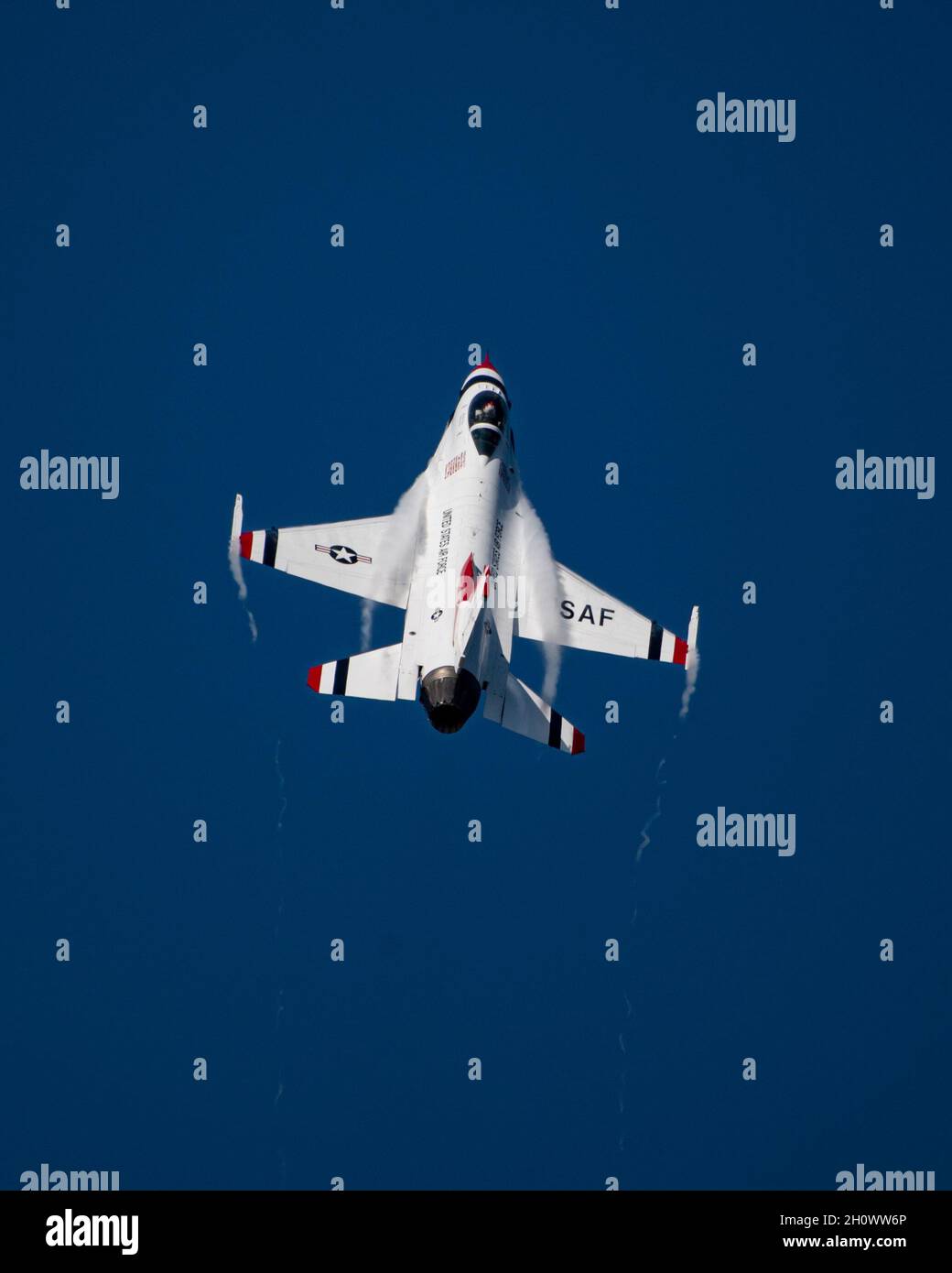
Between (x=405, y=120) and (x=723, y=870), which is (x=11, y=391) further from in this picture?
(x=405, y=120)

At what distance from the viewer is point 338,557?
1796 inches

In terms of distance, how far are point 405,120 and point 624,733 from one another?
2605 inches

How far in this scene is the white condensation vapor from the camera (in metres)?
45.7

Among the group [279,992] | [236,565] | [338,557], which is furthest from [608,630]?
[279,992]

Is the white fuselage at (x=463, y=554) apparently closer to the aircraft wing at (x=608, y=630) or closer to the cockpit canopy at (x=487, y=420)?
the cockpit canopy at (x=487, y=420)

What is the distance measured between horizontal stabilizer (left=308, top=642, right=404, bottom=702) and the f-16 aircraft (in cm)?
2

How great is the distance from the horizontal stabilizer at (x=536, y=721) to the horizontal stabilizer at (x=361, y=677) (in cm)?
261

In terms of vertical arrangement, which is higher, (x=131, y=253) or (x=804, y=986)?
(x=131, y=253)

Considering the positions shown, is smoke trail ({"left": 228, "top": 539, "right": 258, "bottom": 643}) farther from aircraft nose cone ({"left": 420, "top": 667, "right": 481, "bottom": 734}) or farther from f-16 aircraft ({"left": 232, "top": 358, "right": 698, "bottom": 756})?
aircraft nose cone ({"left": 420, "top": 667, "right": 481, "bottom": 734})

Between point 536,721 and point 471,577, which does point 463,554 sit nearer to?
point 471,577

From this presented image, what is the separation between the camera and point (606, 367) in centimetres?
8631

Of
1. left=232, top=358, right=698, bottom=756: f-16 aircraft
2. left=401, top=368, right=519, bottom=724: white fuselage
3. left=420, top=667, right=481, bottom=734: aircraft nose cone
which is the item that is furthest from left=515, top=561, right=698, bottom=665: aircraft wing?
left=420, top=667, right=481, bottom=734: aircraft nose cone

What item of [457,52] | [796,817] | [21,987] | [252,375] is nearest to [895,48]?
[457,52]

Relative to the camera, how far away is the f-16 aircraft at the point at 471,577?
42.2m
